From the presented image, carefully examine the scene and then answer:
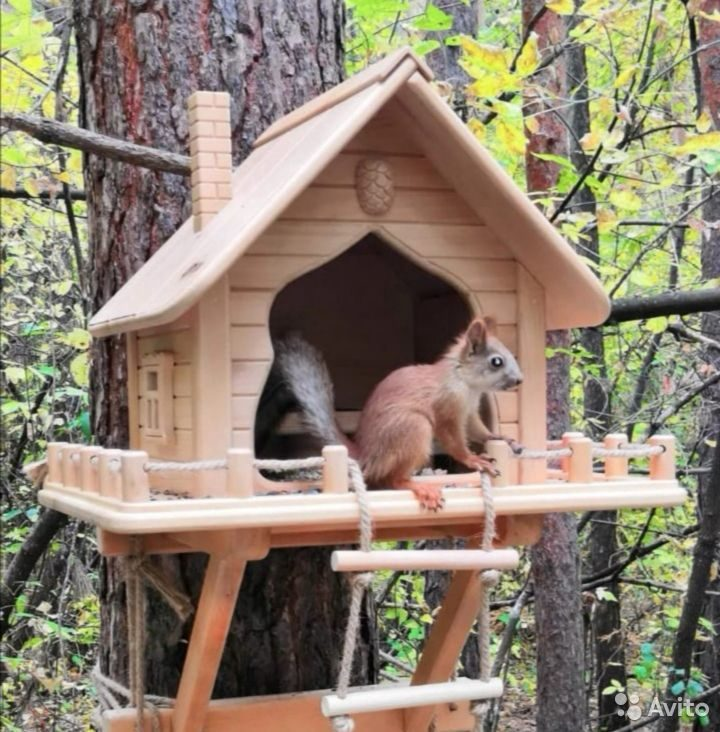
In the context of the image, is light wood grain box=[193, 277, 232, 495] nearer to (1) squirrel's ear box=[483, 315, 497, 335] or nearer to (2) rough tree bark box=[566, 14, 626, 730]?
(1) squirrel's ear box=[483, 315, 497, 335]

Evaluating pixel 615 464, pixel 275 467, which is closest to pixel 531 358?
pixel 615 464

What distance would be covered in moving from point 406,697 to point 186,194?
3.51 feet

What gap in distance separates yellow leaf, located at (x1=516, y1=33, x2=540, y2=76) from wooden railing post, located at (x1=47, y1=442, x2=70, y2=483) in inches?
57.3

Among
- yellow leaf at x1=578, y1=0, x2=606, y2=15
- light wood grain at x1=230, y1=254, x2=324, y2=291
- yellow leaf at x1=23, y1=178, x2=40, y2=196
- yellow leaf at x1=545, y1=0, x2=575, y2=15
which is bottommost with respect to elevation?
light wood grain at x1=230, y1=254, x2=324, y2=291

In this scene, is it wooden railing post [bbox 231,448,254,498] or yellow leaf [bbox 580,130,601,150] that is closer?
wooden railing post [bbox 231,448,254,498]

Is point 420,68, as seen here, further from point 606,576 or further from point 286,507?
point 606,576

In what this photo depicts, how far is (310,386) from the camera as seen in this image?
1.71 metres

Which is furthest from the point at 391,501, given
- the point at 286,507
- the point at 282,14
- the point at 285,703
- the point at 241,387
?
the point at 282,14

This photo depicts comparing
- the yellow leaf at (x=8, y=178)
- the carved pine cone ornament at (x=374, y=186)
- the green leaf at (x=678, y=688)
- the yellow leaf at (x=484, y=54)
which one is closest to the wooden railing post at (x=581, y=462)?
the carved pine cone ornament at (x=374, y=186)

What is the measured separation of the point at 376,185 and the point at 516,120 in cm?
95

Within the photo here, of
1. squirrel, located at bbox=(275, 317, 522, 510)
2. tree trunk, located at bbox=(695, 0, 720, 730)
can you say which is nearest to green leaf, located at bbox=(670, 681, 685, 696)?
tree trunk, located at bbox=(695, 0, 720, 730)

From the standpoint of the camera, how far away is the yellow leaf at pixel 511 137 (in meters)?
2.53

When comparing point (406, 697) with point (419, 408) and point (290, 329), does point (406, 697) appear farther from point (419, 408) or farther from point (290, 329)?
point (290, 329)

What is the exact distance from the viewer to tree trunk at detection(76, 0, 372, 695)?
6.88ft
